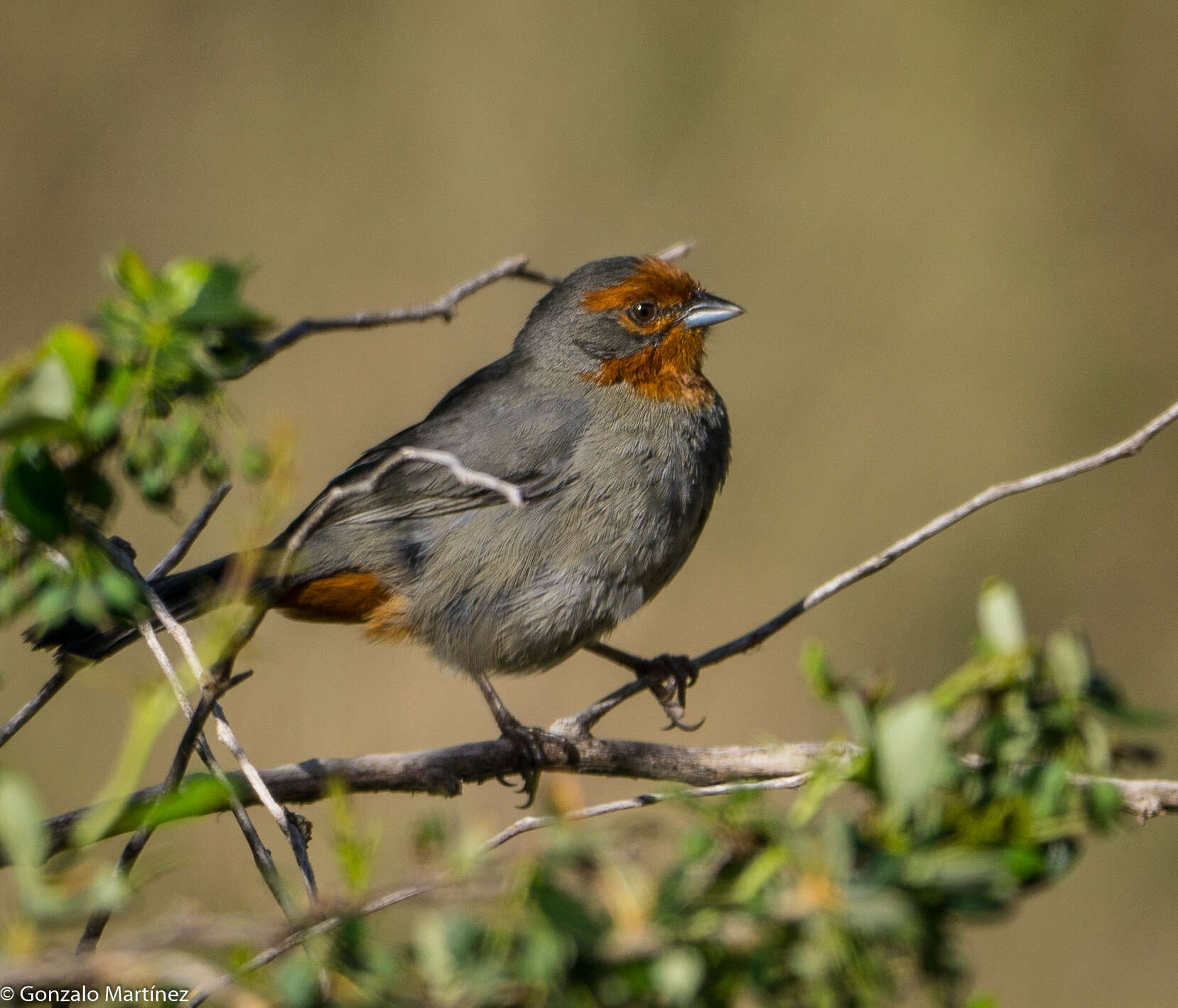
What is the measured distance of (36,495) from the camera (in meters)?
1.40

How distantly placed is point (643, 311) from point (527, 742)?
Result: 1.85 metres

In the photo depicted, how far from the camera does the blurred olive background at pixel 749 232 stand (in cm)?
686

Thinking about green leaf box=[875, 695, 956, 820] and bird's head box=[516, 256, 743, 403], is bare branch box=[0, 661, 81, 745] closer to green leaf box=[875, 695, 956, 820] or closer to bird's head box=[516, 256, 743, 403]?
green leaf box=[875, 695, 956, 820]

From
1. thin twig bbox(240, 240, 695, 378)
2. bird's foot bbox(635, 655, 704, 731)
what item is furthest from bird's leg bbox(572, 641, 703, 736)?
thin twig bbox(240, 240, 695, 378)

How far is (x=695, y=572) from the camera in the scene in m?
7.27

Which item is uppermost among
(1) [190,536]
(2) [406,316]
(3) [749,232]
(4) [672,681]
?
(3) [749,232]

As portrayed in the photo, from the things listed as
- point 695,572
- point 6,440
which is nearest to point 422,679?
point 695,572

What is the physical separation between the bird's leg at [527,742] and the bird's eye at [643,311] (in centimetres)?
151

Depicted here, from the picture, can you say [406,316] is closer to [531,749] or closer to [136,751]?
[531,749]

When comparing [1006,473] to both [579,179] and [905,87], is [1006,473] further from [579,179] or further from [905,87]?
[579,179]

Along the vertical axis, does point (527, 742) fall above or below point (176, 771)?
below

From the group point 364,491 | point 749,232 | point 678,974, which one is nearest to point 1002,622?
point 678,974

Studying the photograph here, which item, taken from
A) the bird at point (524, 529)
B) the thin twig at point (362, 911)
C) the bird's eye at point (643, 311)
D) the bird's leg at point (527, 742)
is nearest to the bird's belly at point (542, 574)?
the bird at point (524, 529)

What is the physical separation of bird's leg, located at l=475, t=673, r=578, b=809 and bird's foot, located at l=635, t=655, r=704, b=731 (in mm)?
550
